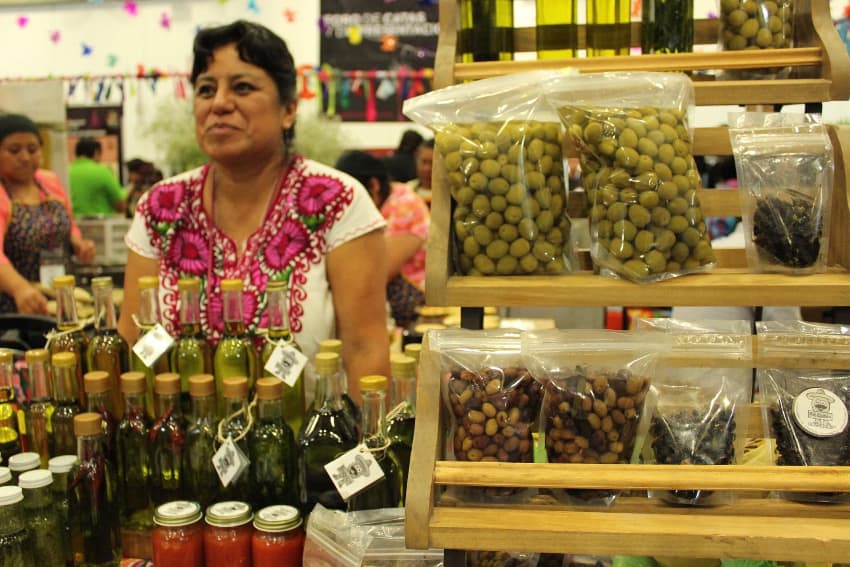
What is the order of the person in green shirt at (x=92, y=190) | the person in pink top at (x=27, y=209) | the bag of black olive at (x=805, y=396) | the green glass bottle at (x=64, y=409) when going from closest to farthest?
the bag of black olive at (x=805, y=396) < the green glass bottle at (x=64, y=409) < the person in pink top at (x=27, y=209) < the person in green shirt at (x=92, y=190)

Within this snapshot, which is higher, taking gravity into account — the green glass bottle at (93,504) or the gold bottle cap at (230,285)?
the gold bottle cap at (230,285)

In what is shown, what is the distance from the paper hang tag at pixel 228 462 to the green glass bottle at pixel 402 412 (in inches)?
9.5

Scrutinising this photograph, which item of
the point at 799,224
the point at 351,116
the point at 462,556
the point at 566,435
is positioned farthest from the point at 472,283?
the point at 351,116

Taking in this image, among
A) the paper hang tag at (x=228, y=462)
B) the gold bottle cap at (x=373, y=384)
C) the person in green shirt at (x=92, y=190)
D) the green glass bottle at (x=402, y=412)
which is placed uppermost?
the person in green shirt at (x=92, y=190)

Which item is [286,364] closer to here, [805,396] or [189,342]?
[189,342]

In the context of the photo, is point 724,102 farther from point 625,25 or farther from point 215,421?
point 215,421

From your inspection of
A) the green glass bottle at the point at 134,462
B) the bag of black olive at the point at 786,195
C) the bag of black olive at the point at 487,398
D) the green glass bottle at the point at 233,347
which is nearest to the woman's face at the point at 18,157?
the green glass bottle at the point at 233,347

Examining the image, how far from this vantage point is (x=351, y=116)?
21.3 ft

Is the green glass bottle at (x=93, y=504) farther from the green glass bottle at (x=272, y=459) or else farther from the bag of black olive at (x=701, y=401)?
the bag of black olive at (x=701, y=401)

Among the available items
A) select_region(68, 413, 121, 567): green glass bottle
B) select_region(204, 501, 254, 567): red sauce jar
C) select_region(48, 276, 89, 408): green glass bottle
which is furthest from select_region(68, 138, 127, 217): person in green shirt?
select_region(204, 501, 254, 567): red sauce jar

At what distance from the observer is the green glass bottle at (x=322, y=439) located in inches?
52.0

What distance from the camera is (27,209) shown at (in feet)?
11.5

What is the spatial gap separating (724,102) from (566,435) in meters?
0.54

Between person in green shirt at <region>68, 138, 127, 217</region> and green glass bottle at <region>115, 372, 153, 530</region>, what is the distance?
188 inches
